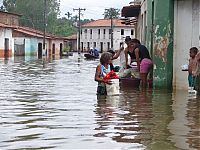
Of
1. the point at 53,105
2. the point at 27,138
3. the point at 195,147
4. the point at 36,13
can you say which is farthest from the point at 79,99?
the point at 36,13

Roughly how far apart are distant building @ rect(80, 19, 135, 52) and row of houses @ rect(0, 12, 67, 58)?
95.6ft

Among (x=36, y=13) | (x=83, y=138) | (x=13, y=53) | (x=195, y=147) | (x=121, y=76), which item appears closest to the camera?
(x=195, y=147)

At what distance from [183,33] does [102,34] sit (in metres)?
97.8

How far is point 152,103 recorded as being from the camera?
11203 mm

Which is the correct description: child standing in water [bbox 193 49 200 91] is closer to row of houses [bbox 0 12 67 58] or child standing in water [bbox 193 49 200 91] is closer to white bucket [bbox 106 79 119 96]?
white bucket [bbox 106 79 119 96]

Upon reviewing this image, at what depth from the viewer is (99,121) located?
27.6 ft

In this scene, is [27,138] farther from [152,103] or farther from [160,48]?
[160,48]

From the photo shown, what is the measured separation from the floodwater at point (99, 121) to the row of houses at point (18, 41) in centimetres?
4651

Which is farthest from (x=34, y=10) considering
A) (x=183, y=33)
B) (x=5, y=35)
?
(x=183, y=33)

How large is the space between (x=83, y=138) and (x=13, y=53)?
2257 inches

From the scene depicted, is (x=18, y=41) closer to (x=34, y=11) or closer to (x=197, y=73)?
(x=34, y=11)

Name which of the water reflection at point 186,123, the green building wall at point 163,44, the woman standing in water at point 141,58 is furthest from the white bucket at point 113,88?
the woman standing in water at point 141,58

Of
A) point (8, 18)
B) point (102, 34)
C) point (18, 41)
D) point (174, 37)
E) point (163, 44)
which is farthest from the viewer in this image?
point (102, 34)

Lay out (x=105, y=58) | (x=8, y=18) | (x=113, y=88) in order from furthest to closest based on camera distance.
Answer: (x=8, y=18) < (x=113, y=88) < (x=105, y=58)
